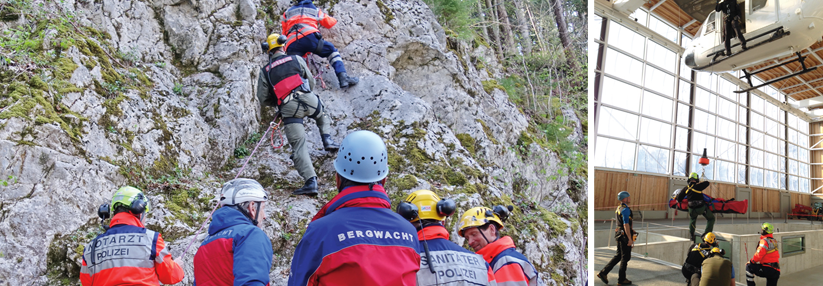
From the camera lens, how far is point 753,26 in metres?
5.37

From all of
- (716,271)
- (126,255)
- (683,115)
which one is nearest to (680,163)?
(683,115)

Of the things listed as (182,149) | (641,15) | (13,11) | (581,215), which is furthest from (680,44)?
(13,11)

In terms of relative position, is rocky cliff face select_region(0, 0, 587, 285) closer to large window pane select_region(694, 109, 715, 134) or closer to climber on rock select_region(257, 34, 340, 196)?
climber on rock select_region(257, 34, 340, 196)

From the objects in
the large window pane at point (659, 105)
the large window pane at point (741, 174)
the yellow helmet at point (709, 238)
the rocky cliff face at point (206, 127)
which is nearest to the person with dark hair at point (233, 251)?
the rocky cliff face at point (206, 127)

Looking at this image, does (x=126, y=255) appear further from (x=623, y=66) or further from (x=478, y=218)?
(x=623, y=66)

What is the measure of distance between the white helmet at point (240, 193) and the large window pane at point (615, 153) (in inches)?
338

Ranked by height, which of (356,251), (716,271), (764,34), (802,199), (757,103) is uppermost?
(757,103)

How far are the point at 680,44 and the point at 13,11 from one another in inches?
415

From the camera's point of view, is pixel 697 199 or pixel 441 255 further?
pixel 697 199

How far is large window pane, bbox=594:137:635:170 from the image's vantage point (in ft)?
30.6

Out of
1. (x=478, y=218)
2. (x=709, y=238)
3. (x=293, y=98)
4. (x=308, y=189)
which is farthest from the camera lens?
(x=709, y=238)

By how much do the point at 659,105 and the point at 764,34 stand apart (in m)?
4.60

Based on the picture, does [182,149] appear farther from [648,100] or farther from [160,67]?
[648,100]

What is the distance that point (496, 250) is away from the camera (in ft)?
7.12
